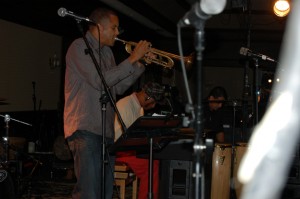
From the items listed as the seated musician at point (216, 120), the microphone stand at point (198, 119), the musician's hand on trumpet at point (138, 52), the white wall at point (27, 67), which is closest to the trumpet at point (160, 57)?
the musician's hand on trumpet at point (138, 52)

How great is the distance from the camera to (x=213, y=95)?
6.54m

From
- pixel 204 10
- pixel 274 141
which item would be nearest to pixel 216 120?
pixel 274 141

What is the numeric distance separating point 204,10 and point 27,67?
6750 mm

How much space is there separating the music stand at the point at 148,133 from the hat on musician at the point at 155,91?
1751 millimetres

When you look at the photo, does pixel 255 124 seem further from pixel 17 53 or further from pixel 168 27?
pixel 168 27

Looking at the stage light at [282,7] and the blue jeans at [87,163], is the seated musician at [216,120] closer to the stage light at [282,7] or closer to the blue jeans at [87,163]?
the stage light at [282,7]

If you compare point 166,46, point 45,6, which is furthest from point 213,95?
point 166,46

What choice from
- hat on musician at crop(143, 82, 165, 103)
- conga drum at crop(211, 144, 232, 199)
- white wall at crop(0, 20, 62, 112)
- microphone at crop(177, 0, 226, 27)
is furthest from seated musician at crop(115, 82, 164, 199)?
white wall at crop(0, 20, 62, 112)

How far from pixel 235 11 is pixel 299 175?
5.79 metres

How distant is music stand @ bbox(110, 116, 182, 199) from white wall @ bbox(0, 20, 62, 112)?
4921 mm

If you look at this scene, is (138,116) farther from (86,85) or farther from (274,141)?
(86,85)

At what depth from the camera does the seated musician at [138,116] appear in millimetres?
4828

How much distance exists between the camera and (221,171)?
5113mm

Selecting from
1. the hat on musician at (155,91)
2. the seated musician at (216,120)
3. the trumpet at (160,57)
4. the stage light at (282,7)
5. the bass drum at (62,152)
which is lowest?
the bass drum at (62,152)
